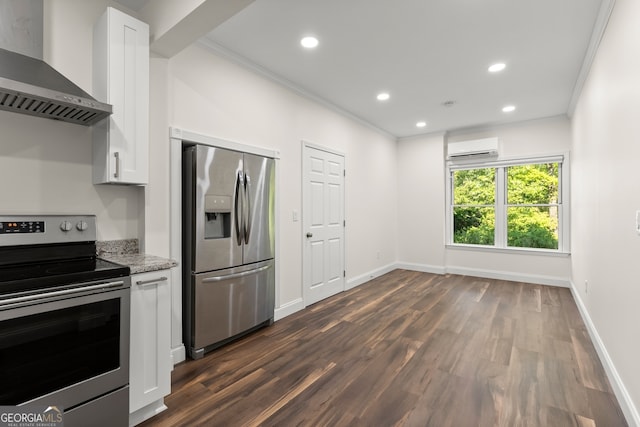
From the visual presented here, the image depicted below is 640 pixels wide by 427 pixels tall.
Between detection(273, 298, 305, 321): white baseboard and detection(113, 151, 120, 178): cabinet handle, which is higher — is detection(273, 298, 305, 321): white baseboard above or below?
below

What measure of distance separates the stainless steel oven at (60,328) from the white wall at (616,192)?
2879 millimetres

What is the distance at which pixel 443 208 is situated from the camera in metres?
5.84

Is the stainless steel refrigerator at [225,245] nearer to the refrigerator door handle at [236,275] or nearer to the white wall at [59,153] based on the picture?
the refrigerator door handle at [236,275]

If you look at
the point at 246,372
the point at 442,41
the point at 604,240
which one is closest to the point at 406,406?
the point at 246,372

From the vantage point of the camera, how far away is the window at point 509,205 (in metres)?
5.12

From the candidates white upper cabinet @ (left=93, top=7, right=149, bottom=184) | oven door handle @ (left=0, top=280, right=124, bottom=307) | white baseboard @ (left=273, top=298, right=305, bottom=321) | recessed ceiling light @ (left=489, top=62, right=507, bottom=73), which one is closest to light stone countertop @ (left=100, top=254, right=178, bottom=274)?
oven door handle @ (left=0, top=280, right=124, bottom=307)

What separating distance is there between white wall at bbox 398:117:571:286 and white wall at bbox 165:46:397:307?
49cm

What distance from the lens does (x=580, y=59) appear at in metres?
3.05

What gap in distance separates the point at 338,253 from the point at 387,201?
2004 millimetres

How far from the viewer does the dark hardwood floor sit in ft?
6.17

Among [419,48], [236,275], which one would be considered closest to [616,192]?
[419,48]

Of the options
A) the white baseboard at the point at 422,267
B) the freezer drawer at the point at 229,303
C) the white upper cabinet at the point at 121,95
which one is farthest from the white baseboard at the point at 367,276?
the white upper cabinet at the point at 121,95

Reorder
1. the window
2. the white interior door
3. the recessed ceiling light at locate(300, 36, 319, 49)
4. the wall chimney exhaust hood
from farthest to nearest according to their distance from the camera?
the window, the white interior door, the recessed ceiling light at locate(300, 36, 319, 49), the wall chimney exhaust hood

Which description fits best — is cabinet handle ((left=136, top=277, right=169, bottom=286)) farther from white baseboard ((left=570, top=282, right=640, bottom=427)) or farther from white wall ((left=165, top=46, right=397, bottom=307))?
white baseboard ((left=570, top=282, right=640, bottom=427))
